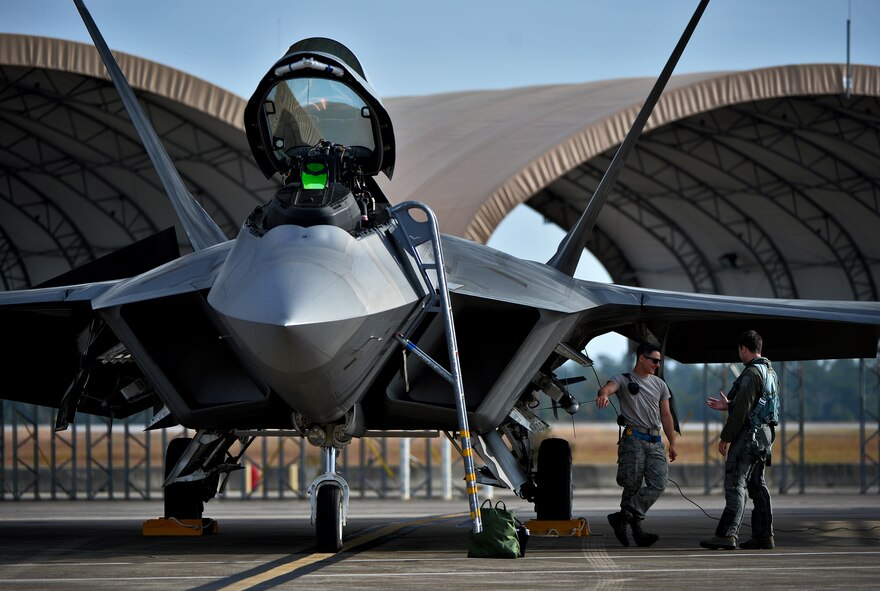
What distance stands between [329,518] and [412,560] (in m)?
0.66

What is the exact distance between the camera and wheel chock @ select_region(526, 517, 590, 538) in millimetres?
11531

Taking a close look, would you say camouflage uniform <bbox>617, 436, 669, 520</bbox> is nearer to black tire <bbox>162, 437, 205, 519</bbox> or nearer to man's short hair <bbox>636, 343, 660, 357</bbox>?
man's short hair <bbox>636, 343, 660, 357</bbox>

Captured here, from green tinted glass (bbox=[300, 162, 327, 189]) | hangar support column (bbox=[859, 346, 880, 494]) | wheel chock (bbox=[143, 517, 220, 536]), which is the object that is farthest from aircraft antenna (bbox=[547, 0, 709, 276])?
hangar support column (bbox=[859, 346, 880, 494])

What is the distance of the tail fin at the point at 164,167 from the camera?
1196cm

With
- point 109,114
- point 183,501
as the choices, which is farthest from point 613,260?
point 183,501

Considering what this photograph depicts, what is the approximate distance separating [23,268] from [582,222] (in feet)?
60.1

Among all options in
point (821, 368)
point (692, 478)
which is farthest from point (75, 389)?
point (821, 368)

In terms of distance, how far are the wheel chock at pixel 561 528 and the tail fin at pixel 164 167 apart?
390cm

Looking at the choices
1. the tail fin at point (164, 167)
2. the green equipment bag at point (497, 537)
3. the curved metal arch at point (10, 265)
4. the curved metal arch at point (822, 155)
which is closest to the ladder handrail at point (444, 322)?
the green equipment bag at point (497, 537)

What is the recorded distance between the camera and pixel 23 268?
26844mm

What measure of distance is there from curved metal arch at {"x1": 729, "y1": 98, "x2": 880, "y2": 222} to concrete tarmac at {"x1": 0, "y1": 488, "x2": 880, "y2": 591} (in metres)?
9.45

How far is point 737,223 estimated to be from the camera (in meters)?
27.4

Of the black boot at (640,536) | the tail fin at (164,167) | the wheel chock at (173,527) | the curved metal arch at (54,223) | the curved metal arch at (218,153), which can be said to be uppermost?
the curved metal arch at (218,153)

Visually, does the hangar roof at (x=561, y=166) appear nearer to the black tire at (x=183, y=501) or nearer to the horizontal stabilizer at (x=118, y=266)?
the horizontal stabilizer at (x=118, y=266)
